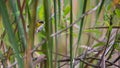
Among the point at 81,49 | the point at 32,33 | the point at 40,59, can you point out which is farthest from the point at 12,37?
the point at 81,49

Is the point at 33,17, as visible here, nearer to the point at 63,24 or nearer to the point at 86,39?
the point at 63,24

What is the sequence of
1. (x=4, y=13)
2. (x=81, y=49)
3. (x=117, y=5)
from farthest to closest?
(x=81, y=49), (x=117, y=5), (x=4, y=13)

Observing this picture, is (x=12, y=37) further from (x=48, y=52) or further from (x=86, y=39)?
(x=86, y=39)

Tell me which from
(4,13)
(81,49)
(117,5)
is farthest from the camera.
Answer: (81,49)

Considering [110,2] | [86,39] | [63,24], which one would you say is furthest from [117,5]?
[86,39]

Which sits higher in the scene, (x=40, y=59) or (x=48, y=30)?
(x=48, y=30)

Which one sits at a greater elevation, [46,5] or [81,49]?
[46,5]

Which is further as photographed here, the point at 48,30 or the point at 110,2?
the point at 110,2

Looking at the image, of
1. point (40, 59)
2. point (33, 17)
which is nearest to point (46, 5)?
point (33, 17)

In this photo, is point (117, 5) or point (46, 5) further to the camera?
point (117, 5)
